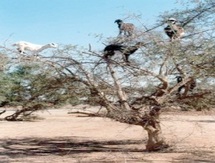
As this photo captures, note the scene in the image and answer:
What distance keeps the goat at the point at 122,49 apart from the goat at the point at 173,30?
60 centimetres

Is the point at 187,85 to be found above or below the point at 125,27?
below

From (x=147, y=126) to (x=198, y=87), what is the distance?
1.47 meters

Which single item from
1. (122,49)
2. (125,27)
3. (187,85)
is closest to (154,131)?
(187,85)

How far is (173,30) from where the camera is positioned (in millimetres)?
8945

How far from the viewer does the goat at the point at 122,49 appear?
938 cm

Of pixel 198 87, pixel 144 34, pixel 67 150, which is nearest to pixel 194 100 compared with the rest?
pixel 198 87

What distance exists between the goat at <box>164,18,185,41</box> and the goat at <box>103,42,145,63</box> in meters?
0.60

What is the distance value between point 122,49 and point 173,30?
121 centimetres

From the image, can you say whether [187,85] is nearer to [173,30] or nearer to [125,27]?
[173,30]

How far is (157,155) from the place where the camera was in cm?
996

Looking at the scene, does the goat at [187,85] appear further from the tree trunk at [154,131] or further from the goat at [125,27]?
the goat at [125,27]

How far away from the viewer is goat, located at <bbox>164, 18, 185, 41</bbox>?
29.5 ft

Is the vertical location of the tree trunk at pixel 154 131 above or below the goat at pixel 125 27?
below

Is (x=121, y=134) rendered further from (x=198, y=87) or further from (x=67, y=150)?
(x=198, y=87)
